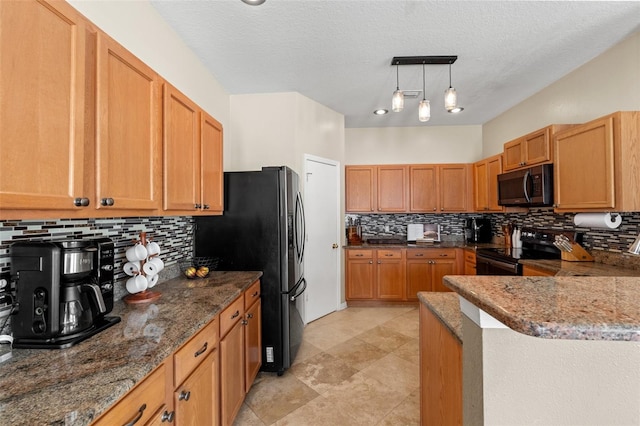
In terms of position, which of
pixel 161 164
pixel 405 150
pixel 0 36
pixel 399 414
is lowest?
pixel 399 414

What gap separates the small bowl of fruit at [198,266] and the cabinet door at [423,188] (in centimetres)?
296

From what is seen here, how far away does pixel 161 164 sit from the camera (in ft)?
4.72

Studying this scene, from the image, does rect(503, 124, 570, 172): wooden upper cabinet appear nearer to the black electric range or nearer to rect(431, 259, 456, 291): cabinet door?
the black electric range

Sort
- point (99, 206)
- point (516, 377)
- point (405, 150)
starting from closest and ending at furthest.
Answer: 1. point (516, 377)
2. point (99, 206)
3. point (405, 150)

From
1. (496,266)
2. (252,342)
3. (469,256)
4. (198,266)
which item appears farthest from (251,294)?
(469,256)

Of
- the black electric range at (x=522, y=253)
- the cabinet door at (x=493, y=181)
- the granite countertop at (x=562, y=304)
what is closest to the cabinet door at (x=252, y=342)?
the granite countertop at (x=562, y=304)

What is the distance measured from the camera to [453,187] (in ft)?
13.5

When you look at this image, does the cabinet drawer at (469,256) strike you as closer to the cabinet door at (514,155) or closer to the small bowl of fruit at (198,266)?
the cabinet door at (514,155)

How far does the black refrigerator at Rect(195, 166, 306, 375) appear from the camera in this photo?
2209mm

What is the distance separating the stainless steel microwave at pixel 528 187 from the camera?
8.41 ft

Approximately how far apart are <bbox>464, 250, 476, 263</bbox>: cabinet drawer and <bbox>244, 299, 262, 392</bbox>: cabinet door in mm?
2748

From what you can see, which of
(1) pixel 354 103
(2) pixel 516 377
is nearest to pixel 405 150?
(1) pixel 354 103

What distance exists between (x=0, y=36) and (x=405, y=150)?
4270 mm

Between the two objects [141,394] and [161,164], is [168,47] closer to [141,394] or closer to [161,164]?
[161,164]
